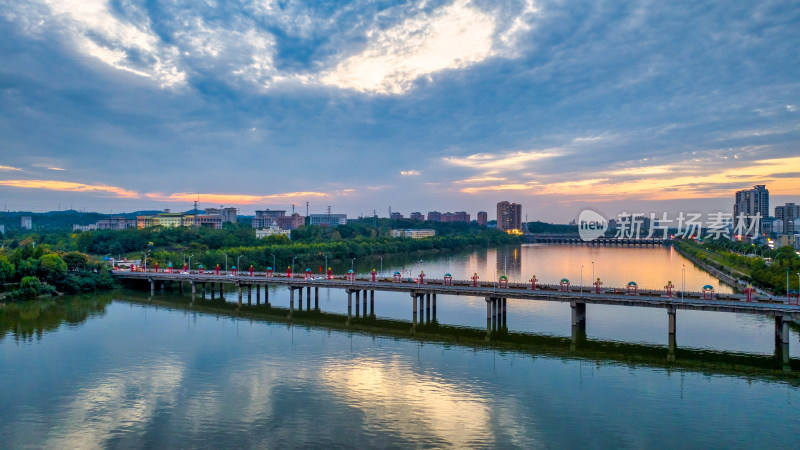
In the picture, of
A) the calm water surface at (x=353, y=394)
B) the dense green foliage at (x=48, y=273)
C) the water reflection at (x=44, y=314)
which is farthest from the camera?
the dense green foliage at (x=48, y=273)

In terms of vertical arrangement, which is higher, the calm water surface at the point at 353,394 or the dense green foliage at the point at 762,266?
the dense green foliage at the point at 762,266

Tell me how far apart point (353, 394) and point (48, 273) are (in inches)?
2512

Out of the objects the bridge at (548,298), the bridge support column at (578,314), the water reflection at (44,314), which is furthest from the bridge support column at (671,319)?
the water reflection at (44,314)

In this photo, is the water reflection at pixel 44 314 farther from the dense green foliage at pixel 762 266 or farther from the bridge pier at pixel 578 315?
the dense green foliage at pixel 762 266

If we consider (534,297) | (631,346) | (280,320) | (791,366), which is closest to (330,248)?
(280,320)

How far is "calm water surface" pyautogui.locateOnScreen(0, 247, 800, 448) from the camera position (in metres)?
28.0

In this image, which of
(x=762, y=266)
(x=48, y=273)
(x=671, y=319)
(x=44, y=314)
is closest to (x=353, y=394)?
(x=671, y=319)

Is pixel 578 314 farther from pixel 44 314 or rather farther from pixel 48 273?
pixel 48 273

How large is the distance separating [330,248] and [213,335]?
8255 centimetres

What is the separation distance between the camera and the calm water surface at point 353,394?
91.8 feet

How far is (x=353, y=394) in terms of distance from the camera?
34188mm

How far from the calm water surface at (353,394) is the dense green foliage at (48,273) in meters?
21.3

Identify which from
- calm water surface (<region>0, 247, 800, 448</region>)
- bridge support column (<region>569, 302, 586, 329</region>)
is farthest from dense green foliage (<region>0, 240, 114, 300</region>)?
bridge support column (<region>569, 302, 586, 329</region>)

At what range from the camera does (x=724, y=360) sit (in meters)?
42.7
